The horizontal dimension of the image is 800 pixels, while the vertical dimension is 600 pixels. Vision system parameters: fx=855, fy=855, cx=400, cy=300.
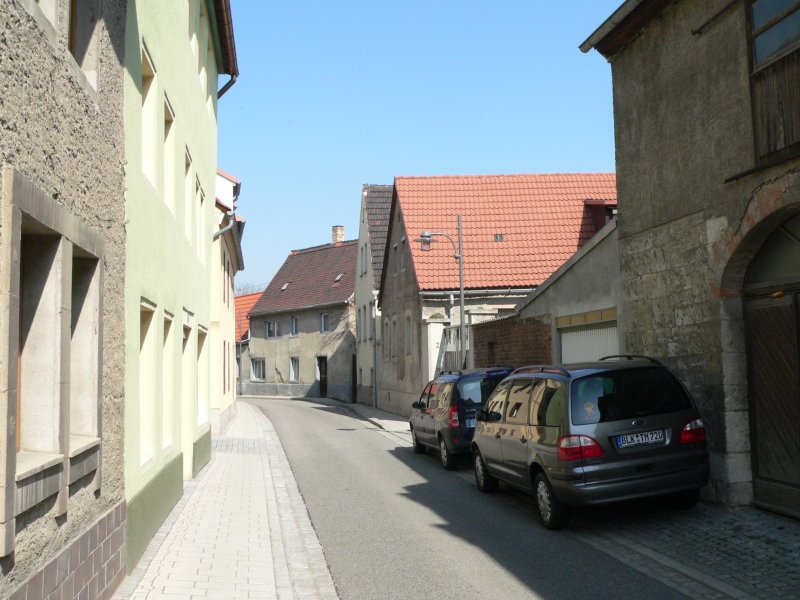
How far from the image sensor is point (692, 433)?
929 cm

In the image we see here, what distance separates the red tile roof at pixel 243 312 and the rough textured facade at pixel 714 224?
A: 168ft

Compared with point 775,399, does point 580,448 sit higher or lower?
lower

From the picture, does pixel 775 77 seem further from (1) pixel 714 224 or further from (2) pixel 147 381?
(2) pixel 147 381

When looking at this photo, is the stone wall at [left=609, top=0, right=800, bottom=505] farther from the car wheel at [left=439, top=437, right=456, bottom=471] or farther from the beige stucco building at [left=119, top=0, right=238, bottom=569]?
the beige stucco building at [left=119, top=0, right=238, bottom=569]

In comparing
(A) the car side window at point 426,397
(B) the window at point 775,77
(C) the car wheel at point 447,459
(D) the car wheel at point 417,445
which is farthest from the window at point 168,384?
(D) the car wheel at point 417,445

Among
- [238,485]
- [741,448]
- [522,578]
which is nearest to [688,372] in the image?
[741,448]

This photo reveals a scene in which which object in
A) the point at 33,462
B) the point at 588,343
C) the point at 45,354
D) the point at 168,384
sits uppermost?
the point at 588,343

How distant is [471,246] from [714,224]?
60.9 ft


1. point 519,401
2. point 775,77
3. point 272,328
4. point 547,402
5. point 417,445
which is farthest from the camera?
point 272,328

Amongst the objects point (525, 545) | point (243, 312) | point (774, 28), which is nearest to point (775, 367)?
point (525, 545)

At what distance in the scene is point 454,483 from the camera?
549 inches

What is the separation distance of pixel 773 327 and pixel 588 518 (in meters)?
3.07

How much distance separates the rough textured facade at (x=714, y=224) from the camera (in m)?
9.40

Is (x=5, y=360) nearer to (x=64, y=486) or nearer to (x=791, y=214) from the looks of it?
(x=64, y=486)
